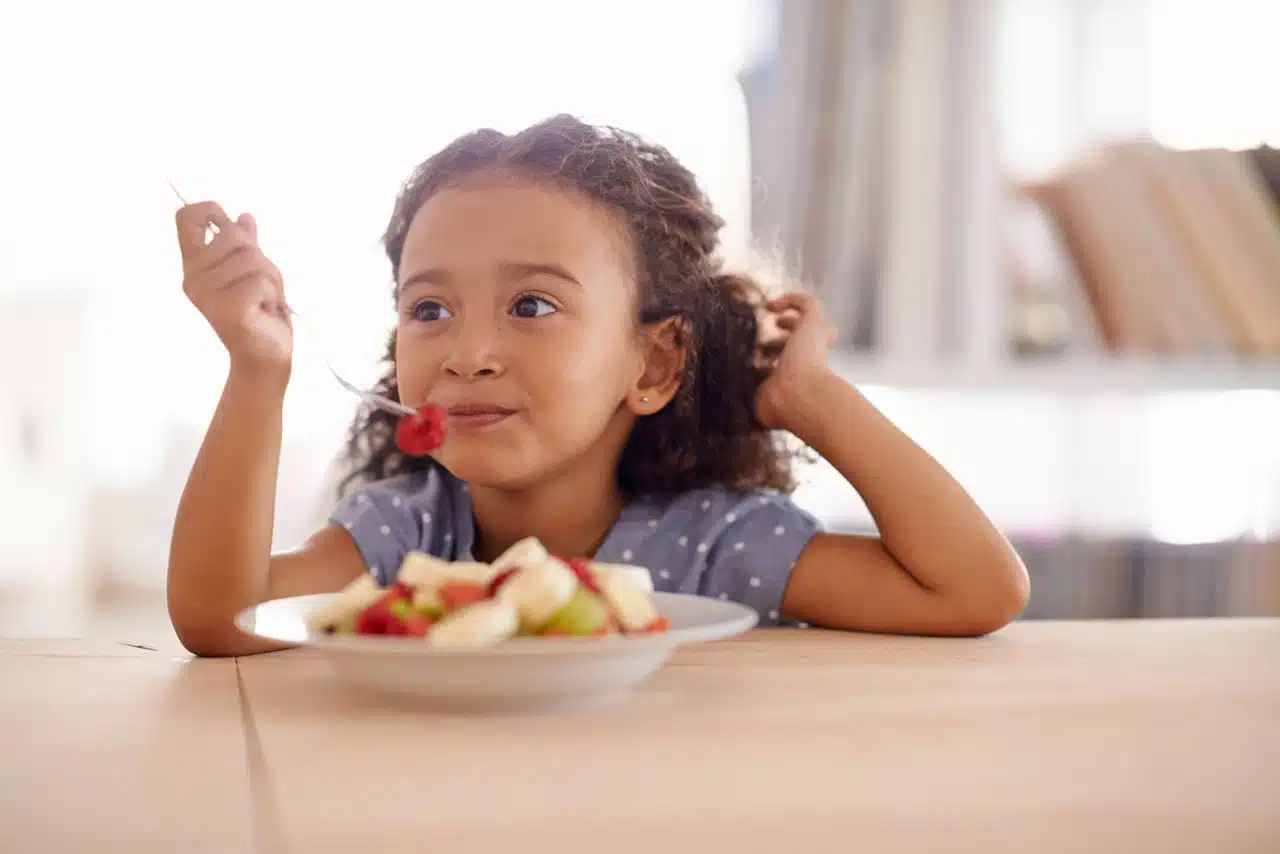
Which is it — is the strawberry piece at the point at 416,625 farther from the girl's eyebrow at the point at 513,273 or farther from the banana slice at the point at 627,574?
the girl's eyebrow at the point at 513,273

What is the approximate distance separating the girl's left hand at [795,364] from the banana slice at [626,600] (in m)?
0.52

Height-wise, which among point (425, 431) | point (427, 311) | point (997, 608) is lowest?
point (997, 608)

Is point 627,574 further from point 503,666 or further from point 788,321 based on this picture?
point 788,321

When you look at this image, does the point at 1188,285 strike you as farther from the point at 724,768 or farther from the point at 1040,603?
the point at 724,768

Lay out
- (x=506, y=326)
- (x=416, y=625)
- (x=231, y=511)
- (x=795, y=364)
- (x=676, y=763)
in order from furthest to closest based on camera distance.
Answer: (x=795, y=364)
(x=506, y=326)
(x=231, y=511)
(x=416, y=625)
(x=676, y=763)

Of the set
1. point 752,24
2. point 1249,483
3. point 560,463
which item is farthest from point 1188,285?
point 560,463

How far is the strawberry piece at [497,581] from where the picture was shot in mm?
640

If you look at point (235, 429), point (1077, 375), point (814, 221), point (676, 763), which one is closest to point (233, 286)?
point (235, 429)

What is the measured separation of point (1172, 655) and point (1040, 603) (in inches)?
42.6

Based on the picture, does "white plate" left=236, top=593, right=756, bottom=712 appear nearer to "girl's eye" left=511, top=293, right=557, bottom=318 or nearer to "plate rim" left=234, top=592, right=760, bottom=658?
"plate rim" left=234, top=592, right=760, bottom=658

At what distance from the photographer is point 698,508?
1204 millimetres

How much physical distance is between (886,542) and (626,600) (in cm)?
50

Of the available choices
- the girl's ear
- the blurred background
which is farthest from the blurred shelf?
the girl's ear

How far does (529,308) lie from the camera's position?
1.06 metres
